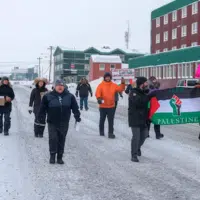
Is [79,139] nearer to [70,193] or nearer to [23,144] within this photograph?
[23,144]

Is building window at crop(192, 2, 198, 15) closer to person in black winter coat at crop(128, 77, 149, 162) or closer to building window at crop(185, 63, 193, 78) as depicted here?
building window at crop(185, 63, 193, 78)

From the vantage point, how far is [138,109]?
948cm

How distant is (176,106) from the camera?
39.9 feet

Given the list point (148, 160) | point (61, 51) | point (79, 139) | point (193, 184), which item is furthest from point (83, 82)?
point (61, 51)

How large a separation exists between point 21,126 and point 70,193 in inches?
381

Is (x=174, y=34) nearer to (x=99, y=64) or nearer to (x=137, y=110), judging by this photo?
(x=99, y=64)

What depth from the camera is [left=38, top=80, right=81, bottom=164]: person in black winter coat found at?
8992 millimetres

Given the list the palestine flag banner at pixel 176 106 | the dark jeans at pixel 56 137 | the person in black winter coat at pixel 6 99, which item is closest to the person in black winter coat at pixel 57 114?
the dark jeans at pixel 56 137

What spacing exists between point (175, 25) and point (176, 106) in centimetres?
5568

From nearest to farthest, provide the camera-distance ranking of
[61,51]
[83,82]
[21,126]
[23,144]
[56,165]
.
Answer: [56,165] → [23,144] → [21,126] → [83,82] → [61,51]

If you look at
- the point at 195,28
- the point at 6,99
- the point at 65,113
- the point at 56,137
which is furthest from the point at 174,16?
the point at 56,137

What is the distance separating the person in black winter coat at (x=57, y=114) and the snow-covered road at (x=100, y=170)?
40 centimetres

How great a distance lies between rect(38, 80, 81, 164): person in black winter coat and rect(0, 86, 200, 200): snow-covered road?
0.40 metres

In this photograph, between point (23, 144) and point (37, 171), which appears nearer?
point (37, 171)
